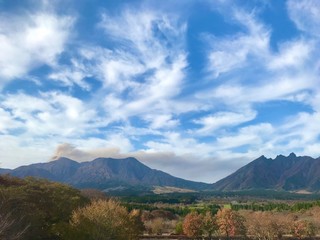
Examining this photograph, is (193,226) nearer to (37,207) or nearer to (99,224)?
(37,207)

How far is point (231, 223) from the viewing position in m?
83.3

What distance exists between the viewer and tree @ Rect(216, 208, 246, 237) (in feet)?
274

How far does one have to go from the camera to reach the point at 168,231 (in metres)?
108

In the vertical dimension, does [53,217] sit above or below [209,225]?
above

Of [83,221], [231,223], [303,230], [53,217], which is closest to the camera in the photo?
[83,221]

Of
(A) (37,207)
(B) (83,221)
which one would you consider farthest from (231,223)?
(B) (83,221)

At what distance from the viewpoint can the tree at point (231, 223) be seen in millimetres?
83375

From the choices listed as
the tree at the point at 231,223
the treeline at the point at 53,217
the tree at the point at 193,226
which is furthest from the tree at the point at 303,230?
the treeline at the point at 53,217

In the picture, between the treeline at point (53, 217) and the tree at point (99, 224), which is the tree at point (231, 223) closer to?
the treeline at point (53, 217)

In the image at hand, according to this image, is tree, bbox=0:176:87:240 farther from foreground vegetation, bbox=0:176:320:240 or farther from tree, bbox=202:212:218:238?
tree, bbox=202:212:218:238

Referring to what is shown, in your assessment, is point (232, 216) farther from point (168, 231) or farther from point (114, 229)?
point (114, 229)

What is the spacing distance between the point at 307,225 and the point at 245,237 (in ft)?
47.8

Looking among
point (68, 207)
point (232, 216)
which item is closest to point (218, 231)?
point (232, 216)

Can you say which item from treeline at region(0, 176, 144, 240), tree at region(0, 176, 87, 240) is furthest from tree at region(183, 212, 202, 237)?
tree at region(0, 176, 87, 240)
